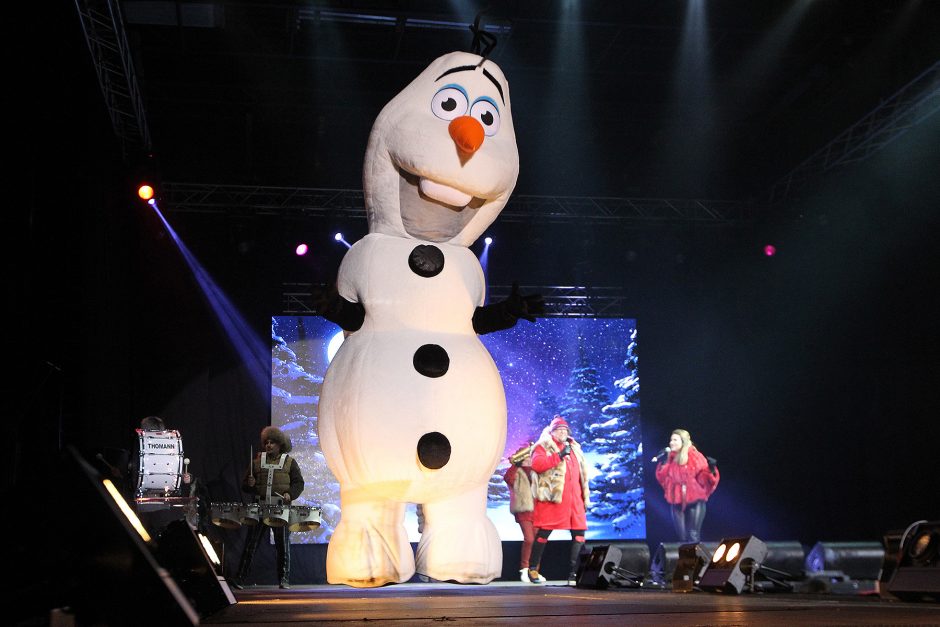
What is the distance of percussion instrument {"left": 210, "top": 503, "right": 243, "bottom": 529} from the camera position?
243 inches

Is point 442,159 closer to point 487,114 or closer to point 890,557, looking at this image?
point 487,114

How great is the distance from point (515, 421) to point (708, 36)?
14.2 feet

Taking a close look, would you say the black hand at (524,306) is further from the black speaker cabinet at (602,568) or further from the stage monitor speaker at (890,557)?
the black speaker cabinet at (602,568)

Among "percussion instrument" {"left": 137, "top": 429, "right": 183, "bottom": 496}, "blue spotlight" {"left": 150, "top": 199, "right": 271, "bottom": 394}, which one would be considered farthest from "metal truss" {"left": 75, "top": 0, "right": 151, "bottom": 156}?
"percussion instrument" {"left": 137, "top": 429, "right": 183, "bottom": 496}

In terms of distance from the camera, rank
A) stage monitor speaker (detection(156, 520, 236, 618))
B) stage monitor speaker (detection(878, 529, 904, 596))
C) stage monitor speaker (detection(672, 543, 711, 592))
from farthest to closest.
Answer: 1. stage monitor speaker (detection(672, 543, 711, 592))
2. stage monitor speaker (detection(878, 529, 904, 596))
3. stage monitor speaker (detection(156, 520, 236, 618))

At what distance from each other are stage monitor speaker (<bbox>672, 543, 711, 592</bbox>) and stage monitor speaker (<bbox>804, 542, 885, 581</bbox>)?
112 centimetres

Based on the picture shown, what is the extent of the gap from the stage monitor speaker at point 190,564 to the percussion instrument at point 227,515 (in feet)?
12.5

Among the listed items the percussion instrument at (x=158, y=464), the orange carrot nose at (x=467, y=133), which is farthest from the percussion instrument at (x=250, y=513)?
the orange carrot nose at (x=467, y=133)

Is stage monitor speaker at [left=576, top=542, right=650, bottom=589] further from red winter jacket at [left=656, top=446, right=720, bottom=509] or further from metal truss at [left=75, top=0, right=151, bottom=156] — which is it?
metal truss at [left=75, top=0, right=151, bottom=156]

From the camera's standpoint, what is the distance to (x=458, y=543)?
346cm

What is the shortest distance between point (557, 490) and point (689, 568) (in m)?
2.56

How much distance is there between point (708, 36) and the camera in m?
8.01

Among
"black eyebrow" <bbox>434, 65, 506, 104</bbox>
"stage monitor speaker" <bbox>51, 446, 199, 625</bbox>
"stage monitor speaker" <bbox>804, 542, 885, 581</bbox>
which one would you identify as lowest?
"stage monitor speaker" <bbox>804, 542, 885, 581</bbox>

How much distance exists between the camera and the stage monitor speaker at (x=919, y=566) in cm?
310
